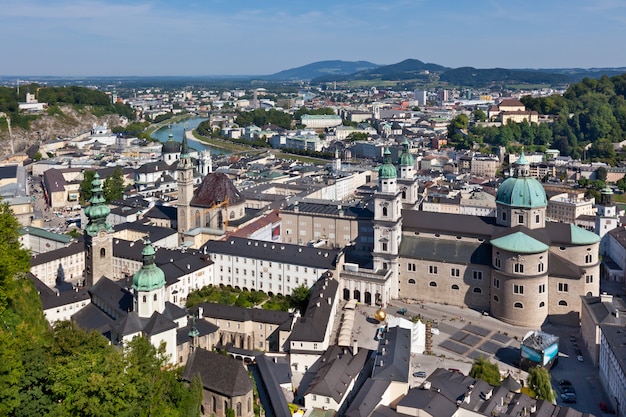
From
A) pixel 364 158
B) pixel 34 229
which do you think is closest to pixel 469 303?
pixel 34 229

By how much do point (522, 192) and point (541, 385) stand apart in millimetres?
18495

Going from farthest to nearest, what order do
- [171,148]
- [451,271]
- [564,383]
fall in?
[171,148], [451,271], [564,383]

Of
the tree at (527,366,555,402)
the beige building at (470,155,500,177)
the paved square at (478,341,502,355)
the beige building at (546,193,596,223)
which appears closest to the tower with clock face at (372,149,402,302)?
the paved square at (478,341,502,355)

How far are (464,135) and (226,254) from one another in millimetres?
94080

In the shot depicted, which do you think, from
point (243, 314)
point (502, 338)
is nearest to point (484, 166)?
point (502, 338)

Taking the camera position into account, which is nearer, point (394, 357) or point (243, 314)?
point (394, 357)

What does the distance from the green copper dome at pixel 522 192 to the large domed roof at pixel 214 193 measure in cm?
2369

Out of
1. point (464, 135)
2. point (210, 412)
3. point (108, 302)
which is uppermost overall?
point (464, 135)

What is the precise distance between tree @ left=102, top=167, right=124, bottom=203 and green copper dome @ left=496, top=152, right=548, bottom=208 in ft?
156

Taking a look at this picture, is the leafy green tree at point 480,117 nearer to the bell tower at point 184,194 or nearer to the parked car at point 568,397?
the bell tower at point 184,194

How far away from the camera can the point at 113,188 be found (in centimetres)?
7688

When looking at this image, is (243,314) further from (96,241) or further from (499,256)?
(499,256)

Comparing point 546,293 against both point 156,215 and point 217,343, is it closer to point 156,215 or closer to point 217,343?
point 217,343

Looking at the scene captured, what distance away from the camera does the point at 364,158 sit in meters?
122
